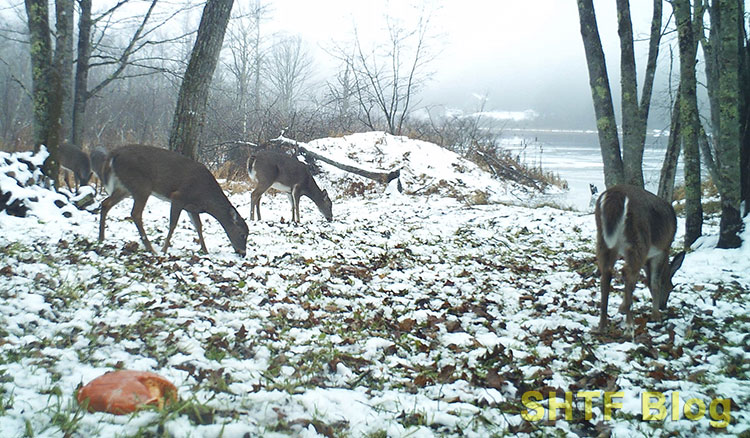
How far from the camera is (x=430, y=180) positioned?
46.3 feet

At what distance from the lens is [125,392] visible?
228cm

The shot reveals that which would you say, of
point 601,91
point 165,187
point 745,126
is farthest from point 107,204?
point 745,126

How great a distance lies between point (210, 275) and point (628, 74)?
21.7ft

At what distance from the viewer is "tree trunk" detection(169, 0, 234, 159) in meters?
8.03

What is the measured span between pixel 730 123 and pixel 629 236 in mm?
3347

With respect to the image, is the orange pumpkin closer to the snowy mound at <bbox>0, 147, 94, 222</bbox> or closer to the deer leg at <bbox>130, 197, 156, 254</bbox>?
the deer leg at <bbox>130, 197, 156, 254</bbox>

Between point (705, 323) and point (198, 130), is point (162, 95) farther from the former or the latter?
point (705, 323)

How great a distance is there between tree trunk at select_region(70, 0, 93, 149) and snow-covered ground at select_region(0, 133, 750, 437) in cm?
534

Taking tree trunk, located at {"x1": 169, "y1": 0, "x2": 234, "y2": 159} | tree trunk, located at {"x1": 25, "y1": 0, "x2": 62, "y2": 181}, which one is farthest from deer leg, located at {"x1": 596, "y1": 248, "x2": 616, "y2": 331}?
tree trunk, located at {"x1": 25, "y1": 0, "x2": 62, "y2": 181}

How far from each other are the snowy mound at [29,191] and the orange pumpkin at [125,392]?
196 inches

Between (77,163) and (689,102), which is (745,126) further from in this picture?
(77,163)

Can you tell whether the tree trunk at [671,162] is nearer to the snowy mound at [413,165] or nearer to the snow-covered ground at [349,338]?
the snow-covered ground at [349,338]

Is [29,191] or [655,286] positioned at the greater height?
[29,191]

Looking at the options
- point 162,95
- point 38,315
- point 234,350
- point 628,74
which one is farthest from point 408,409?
point 162,95
